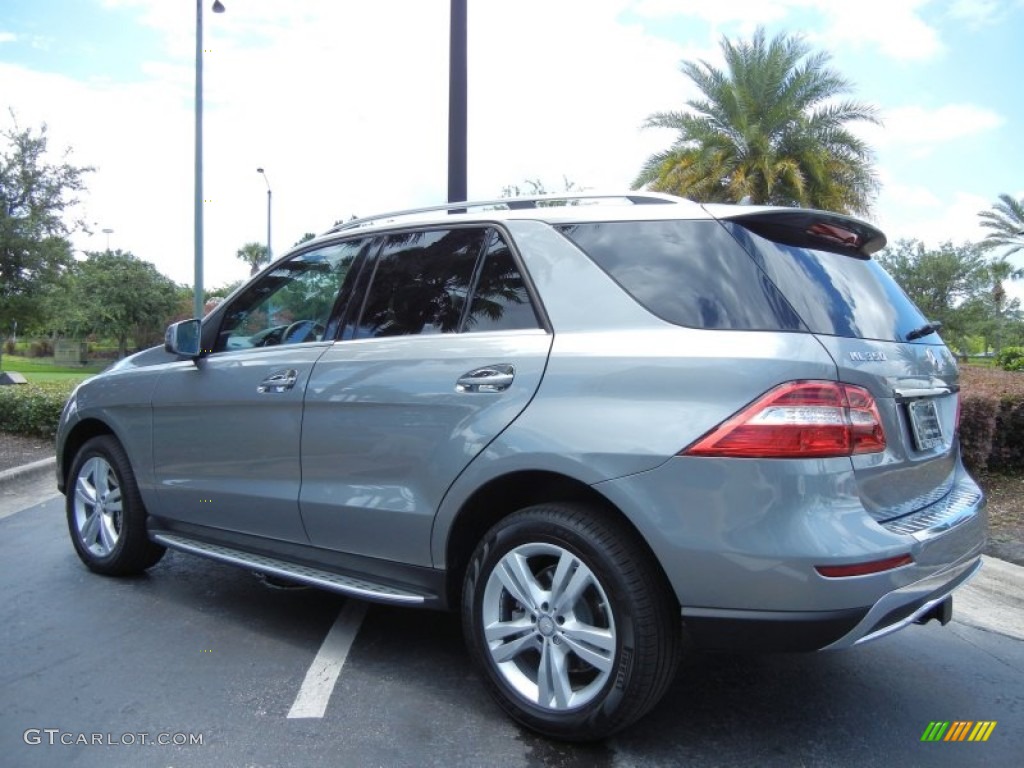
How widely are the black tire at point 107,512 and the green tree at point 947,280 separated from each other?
43.6 metres

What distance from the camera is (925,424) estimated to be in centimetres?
285

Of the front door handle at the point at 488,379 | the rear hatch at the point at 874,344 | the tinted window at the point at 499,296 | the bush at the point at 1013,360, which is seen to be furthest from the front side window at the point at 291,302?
the bush at the point at 1013,360

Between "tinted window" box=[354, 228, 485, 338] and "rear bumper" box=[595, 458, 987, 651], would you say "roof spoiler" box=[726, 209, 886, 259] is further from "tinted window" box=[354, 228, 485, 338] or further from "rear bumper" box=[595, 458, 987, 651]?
"tinted window" box=[354, 228, 485, 338]

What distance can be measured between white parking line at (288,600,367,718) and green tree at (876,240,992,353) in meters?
43.5

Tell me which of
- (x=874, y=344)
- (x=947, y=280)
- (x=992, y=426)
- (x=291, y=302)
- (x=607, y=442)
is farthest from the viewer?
(x=947, y=280)

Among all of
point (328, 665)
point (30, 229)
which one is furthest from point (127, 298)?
point (328, 665)

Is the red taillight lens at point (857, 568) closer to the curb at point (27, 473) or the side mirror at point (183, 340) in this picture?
the side mirror at point (183, 340)

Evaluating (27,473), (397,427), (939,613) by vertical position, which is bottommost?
(27,473)

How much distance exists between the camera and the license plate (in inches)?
109

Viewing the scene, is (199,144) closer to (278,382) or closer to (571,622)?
(278,382)

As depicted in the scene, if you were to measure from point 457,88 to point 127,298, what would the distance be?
49.6 metres

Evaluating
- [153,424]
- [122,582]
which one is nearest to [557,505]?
[153,424]

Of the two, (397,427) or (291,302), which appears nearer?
(397,427)

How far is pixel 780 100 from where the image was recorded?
1705 centimetres
